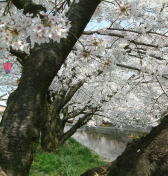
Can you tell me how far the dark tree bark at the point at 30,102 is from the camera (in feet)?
14.1

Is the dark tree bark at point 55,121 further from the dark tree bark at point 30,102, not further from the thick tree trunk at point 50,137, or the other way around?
the dark tree bark at point 30,102

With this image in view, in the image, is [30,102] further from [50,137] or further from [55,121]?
[55,121]

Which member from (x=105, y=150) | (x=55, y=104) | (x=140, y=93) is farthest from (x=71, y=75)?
(x=105, y=150)

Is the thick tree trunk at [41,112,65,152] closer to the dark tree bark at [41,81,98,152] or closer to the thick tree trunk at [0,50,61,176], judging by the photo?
the dark tree bark at [41,81,98,152]

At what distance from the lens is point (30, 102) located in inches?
173

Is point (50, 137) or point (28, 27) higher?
point (28, 27)

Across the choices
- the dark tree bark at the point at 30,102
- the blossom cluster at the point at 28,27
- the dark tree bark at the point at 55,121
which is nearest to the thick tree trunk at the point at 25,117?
the dark tree bark at the point at 30,102

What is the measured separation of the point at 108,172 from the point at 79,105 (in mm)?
15084

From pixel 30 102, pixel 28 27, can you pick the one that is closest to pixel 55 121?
pixel 30 102

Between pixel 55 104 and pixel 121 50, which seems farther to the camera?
pixel 55 104

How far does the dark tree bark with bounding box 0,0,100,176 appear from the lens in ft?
14.1

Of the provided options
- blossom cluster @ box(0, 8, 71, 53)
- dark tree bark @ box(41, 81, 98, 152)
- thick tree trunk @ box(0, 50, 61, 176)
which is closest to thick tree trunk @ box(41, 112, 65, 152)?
dark tree bark @ box(41, 81, 98, 152)

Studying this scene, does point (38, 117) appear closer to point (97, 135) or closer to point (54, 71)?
point (54, 71)

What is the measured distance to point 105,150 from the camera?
27000mm
